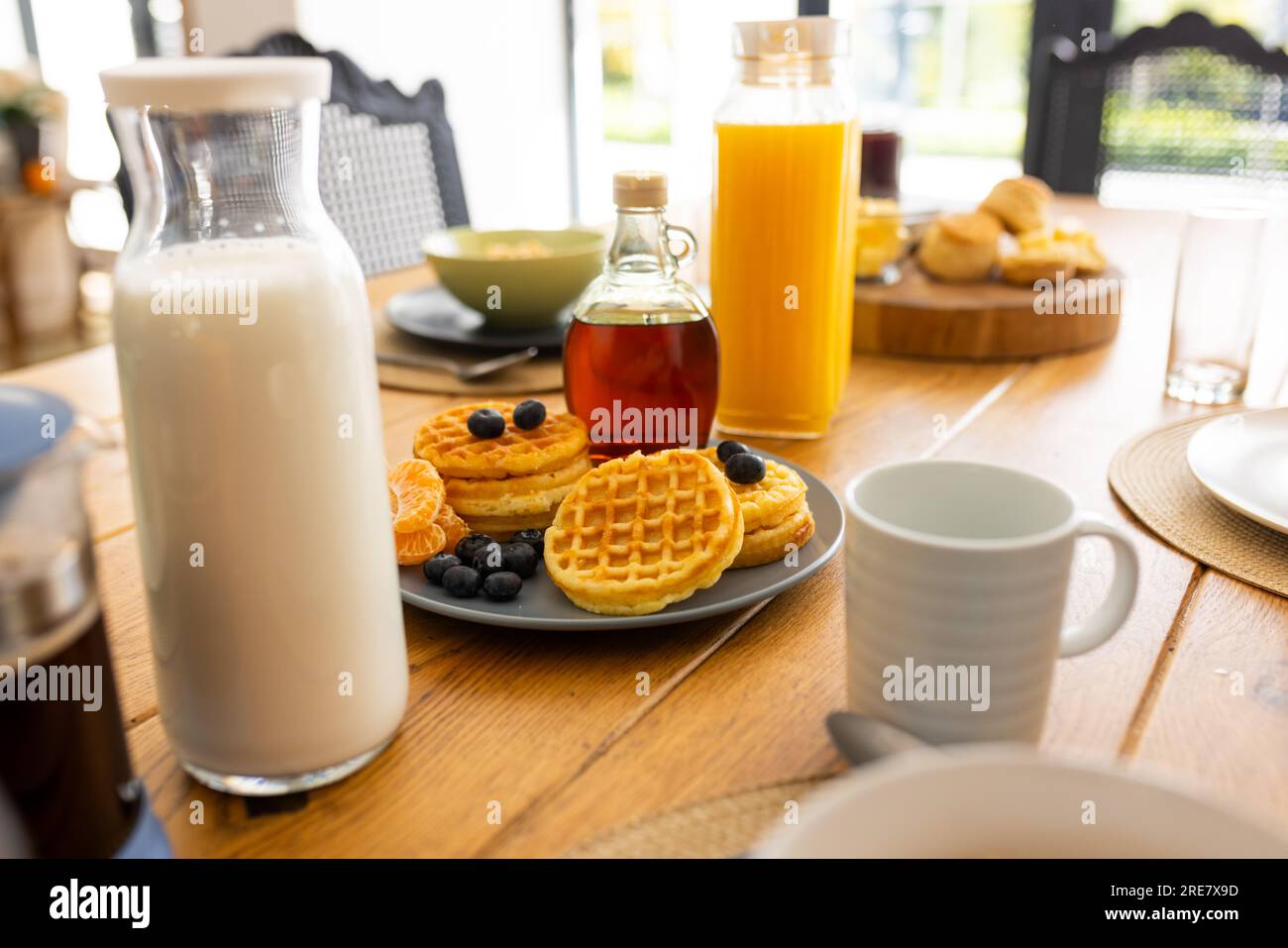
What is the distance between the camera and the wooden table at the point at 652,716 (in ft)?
1.92

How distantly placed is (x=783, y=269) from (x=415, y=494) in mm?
494

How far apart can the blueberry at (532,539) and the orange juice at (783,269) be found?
0.42m

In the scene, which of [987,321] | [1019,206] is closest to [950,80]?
[1019,206]

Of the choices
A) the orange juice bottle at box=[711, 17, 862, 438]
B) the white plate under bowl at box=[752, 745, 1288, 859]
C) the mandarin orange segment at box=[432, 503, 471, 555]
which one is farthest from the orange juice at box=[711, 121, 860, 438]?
the white plate under bowl at box=[752, 745, 1288, 859]

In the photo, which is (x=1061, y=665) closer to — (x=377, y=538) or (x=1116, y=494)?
(x=1116, y=494)

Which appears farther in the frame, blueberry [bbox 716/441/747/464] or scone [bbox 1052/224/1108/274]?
scone [bbox 1052/224/1108/274]

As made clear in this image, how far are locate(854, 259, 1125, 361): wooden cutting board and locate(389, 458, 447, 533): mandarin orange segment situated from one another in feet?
2.71

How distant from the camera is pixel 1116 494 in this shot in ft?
3.29

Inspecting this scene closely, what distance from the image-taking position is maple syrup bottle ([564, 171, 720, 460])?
1.00 metres

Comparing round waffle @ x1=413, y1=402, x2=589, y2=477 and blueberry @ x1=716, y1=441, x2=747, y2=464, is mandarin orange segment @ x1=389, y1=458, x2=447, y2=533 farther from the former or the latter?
blueberry @ x1=716, y1=441, x2=747, y2=464

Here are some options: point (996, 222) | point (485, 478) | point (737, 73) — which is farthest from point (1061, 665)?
point (996, 222)

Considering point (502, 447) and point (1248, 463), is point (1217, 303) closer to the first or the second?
point (1248, 463)

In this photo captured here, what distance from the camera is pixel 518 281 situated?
142 cm

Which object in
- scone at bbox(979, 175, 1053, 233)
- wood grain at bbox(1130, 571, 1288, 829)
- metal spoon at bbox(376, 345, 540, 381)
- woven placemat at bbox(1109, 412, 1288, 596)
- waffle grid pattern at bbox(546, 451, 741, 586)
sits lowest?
wood grain at bbox(1130, 571, 1288, 829)
